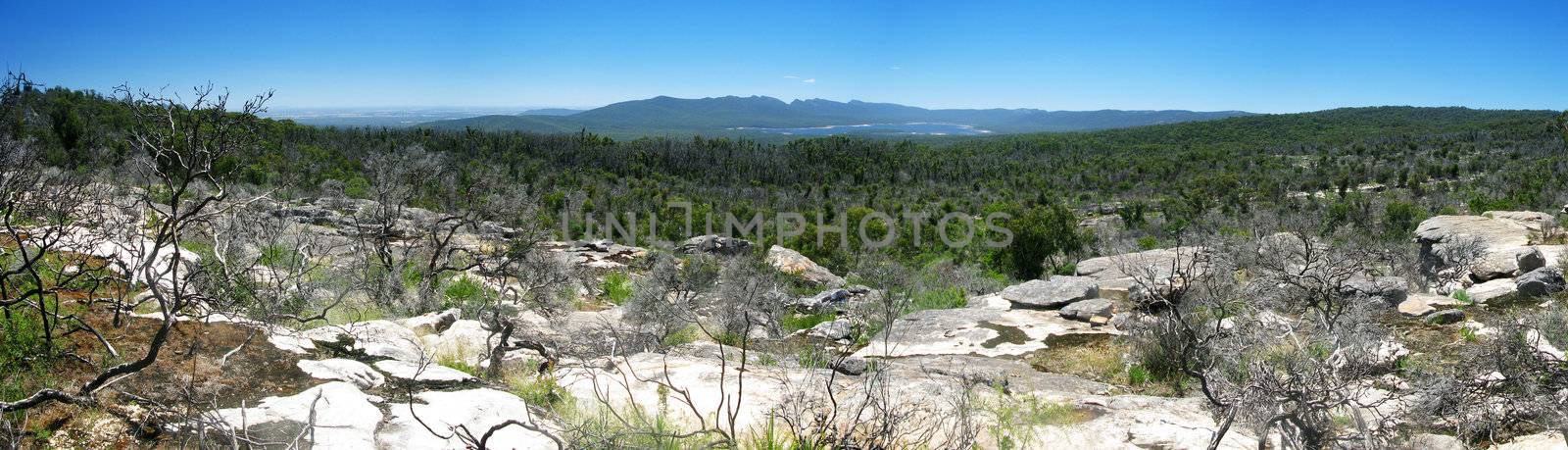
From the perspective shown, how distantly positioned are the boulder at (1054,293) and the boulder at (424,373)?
299 inches

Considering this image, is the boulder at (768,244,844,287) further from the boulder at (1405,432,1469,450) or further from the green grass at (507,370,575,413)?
the boulder at (1405,432,1469,450)

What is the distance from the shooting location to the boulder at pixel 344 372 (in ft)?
13.8

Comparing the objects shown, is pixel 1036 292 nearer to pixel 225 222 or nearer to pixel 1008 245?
pixel 1008 245

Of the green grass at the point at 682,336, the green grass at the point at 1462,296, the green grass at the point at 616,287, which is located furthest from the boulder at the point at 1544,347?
the green grass at the point at 616,287

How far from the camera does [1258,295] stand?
734 cm

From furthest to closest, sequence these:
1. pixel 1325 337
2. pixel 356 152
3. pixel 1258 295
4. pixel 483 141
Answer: pixel 483 141, pixel 356 152, pixel 1258 295, pixel 1325 337

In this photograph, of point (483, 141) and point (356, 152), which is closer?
point (356, 152)

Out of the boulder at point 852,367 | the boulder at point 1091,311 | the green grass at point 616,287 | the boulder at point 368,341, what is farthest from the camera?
the green grass at point 616,287

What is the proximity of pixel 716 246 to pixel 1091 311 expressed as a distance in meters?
13.0

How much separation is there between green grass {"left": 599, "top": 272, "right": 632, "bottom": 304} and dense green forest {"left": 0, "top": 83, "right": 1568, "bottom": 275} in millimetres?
2781

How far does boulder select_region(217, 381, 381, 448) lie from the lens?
3297 mm

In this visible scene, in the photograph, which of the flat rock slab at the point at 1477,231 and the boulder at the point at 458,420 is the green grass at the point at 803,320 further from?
the flat rock slab at the point at 1477,231

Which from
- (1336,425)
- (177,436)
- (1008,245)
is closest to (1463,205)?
(1008,245)

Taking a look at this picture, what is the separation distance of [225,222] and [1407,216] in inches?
1003
